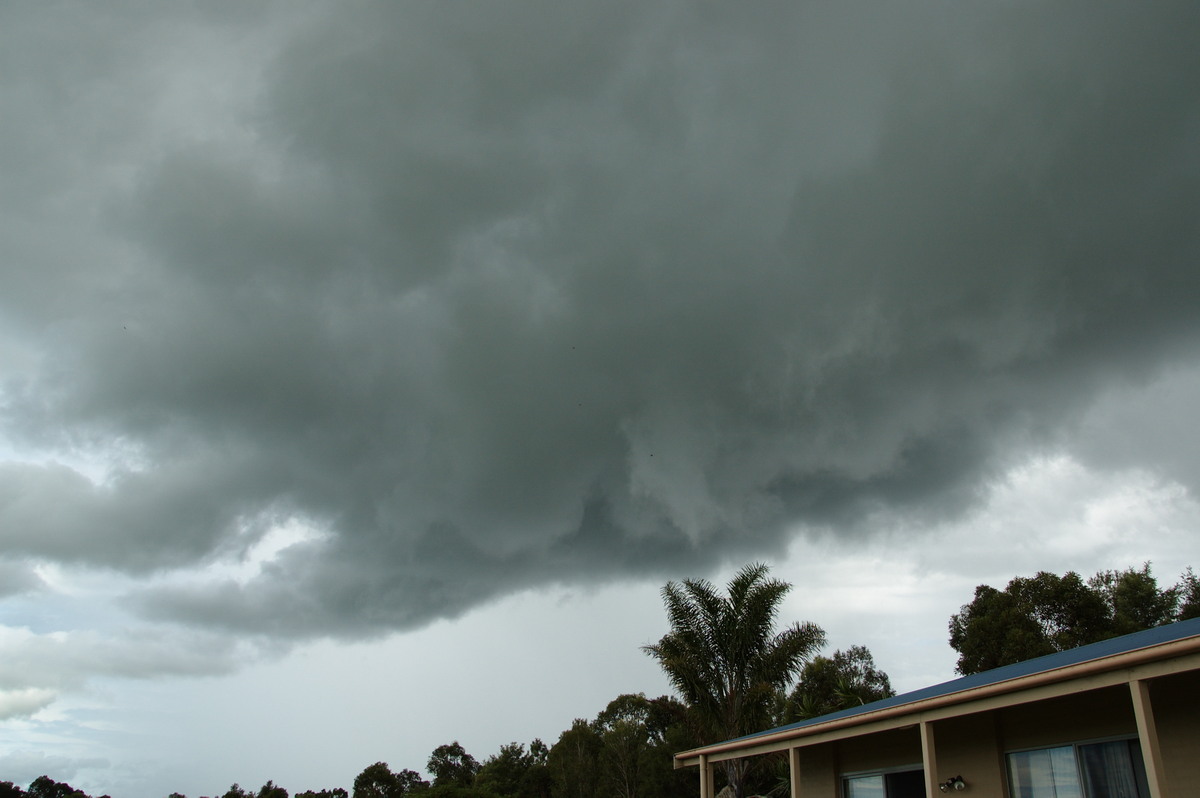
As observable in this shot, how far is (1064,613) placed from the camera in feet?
150

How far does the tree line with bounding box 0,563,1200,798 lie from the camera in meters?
26.4

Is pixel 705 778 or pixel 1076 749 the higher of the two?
pixel 1076 749

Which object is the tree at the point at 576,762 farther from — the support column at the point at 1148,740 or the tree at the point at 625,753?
the support column at the point at 1148,740

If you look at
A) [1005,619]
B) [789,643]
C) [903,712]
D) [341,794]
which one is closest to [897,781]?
[903,712]

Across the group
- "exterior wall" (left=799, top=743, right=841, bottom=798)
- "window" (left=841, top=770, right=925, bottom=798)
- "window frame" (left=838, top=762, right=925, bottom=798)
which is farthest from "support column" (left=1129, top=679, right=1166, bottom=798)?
"exterior wall" (left=799, top=743, right=841, bottom=798)

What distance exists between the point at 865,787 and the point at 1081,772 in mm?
5551

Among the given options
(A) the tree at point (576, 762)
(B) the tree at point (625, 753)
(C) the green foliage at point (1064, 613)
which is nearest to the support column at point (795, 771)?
(C) the green foliage at point (1064, 613)

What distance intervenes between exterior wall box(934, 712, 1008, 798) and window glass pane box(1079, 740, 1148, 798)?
161 centimetres

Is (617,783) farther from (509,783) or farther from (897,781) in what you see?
(897,781)

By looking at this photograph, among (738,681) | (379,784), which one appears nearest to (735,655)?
(738,681)

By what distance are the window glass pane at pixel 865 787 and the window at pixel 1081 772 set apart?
357 centimetres

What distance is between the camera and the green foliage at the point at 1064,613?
145 feet

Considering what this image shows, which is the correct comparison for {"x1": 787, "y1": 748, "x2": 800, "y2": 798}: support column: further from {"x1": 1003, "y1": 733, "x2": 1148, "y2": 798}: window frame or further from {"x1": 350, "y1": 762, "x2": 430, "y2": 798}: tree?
{"x1": 350, "y1": 762, "x2": 430, "y2": 798}: tree

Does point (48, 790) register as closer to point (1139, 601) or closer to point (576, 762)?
point (576, 762)
